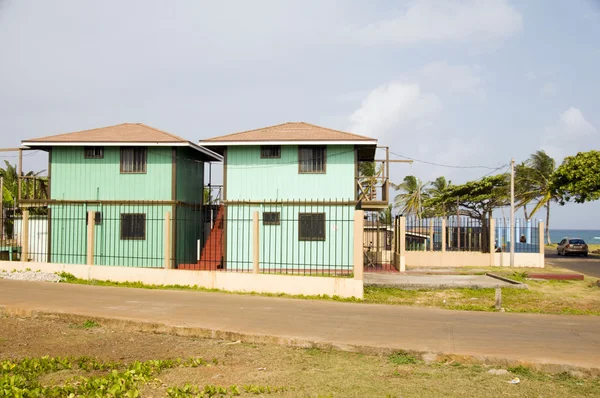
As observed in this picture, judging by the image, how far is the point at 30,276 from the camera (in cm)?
1556

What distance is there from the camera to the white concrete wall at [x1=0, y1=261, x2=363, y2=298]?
13.2 m

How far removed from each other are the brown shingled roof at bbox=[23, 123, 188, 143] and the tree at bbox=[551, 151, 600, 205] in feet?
84.9

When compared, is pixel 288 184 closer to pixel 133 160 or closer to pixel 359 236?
pixel 133 160

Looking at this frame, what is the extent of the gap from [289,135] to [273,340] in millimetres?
13724

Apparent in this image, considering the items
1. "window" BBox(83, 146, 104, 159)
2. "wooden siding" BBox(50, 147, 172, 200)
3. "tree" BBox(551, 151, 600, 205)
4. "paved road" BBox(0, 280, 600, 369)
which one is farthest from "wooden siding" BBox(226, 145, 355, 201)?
"tree" BBox(551, 151, 600, 205)

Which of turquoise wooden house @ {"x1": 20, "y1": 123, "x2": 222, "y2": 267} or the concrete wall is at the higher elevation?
turquoise wooden house @ {"x1": 20, "y1": 123, "x2": 222, "y2": 267}

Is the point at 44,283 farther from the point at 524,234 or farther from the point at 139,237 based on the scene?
the point at 524,234

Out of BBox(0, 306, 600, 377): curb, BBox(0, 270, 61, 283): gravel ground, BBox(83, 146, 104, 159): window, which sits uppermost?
BBox(83, 146, 104, 159): window

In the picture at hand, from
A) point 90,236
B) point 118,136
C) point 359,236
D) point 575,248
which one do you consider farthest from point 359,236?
point 575,248

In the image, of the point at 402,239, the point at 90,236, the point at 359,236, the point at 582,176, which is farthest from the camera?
the point at 582,176

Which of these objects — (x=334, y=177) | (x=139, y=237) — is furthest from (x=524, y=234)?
(x=139, y=237)

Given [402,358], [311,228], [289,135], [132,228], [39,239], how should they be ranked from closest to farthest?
[402,358] → [311,228] → [39,239] → [289,135] → [132,228]

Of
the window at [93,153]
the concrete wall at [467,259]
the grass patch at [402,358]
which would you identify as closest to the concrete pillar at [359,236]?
the grass patch at [402,358]

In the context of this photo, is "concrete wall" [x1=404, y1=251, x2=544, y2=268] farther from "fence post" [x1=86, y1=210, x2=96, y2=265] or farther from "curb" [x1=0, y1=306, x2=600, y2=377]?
"curb" [x1=0, y1=306, x2=600, y2=377]
